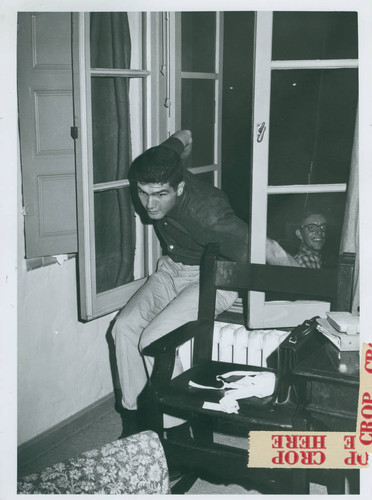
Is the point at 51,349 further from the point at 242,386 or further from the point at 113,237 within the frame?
the point at 242,386

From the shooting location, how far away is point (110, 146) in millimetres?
2836

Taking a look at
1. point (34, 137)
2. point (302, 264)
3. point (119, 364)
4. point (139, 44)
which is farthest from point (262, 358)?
point (139, 44)

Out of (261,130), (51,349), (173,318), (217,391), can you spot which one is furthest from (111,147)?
(217,391)

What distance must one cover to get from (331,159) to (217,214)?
1.96ft

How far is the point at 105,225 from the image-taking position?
A: 2877 millimetres

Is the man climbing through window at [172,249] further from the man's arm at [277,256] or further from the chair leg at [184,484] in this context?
the chair leg at [184,484]

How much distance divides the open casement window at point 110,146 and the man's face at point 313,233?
0.80 m

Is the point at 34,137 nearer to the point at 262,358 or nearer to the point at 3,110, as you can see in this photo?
the point at 3,110

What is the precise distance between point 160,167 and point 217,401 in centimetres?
103

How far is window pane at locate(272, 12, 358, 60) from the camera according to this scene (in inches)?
98.0

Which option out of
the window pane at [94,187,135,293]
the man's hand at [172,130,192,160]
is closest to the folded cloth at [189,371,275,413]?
the window pane at [94,187,135,293]

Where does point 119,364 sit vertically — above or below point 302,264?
below

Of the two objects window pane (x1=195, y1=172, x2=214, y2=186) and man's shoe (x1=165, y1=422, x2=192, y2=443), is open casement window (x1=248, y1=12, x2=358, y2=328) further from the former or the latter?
window pane (x1=195, y1=172, x2=214, y2=186)

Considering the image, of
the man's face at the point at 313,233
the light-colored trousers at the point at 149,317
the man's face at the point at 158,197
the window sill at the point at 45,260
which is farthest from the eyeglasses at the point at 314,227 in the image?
the window sill at the point at 45,260
